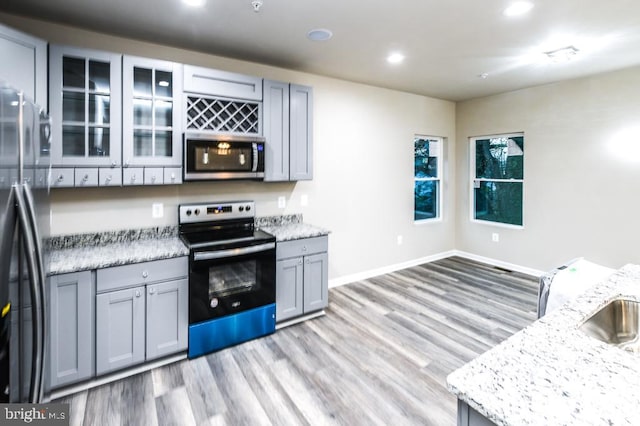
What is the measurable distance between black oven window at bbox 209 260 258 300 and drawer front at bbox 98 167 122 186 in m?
0.96

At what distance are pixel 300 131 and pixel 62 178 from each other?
2036 mm

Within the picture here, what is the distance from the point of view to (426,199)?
546 cm

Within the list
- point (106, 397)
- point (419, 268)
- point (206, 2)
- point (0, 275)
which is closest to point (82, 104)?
point (206, 2)

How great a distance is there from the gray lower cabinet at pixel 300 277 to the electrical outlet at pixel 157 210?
109 centimetres

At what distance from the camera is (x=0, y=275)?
106cm

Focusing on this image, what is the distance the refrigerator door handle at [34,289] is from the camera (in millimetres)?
1181

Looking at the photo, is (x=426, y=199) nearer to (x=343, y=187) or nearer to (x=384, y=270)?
(x=384, y=270)

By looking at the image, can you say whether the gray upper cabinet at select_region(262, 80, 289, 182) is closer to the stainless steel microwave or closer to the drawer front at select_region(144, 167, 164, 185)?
the stainless steel microwave

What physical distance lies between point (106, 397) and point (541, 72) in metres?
5.18

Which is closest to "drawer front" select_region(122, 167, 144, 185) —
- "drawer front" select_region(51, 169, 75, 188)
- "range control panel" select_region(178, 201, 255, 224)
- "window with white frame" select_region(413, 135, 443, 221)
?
"drawer front" select_region(51, 169, 75, 188)

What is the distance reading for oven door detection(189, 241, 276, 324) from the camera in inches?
100

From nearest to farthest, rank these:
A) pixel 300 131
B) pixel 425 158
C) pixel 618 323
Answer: pixel 618 323 < pixel 300 131 < pixel 425 158

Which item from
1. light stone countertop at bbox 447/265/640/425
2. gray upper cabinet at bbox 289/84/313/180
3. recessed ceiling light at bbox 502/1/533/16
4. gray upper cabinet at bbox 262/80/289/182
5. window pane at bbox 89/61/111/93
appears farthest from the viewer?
gray upper cabinet at bbox 289/84/313/180

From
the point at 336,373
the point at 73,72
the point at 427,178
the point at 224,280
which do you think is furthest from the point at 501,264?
the point at 73,72
